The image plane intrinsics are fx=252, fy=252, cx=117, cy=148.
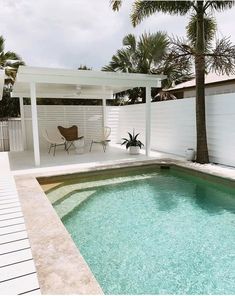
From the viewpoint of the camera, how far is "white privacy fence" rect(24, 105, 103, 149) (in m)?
10.2

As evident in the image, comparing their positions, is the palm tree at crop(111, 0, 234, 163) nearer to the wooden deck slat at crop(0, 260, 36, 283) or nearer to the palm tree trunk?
the palm tree trunk

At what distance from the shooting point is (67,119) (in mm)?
10609

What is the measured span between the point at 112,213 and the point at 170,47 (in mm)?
4537

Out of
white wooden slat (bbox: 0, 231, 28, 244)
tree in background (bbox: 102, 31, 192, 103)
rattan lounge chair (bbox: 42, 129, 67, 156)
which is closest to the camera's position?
white wooden slat (bbox: 0, 231, 28, 244)

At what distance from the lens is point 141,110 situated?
10023 millimetres

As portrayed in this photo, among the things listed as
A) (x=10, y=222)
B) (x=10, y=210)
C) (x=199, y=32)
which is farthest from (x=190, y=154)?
(x=10, y=222)

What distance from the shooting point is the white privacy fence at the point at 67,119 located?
33.4 ft

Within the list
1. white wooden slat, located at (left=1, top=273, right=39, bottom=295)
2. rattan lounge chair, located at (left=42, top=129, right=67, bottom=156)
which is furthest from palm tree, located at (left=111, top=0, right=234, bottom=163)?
white wooden slat, located at (left=1, top=273, right=39, bottom=295)

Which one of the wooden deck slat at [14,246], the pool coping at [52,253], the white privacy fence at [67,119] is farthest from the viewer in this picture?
the white privacy fence at [67,119]

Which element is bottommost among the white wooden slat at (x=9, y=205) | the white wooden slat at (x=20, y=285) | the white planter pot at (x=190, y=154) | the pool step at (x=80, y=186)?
the pool step at (x=80, y=186)

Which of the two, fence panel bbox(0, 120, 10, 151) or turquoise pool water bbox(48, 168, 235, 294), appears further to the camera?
fence panel bbox(0, 120, 10, 151)

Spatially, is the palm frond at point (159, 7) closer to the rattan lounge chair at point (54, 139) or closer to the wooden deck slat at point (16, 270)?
the rattan lounge chair at point (54, 139)

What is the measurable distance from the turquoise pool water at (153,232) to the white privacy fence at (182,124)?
140 cm

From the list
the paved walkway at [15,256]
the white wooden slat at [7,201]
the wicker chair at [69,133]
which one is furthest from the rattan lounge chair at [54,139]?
the paved walkway at [15,256]
